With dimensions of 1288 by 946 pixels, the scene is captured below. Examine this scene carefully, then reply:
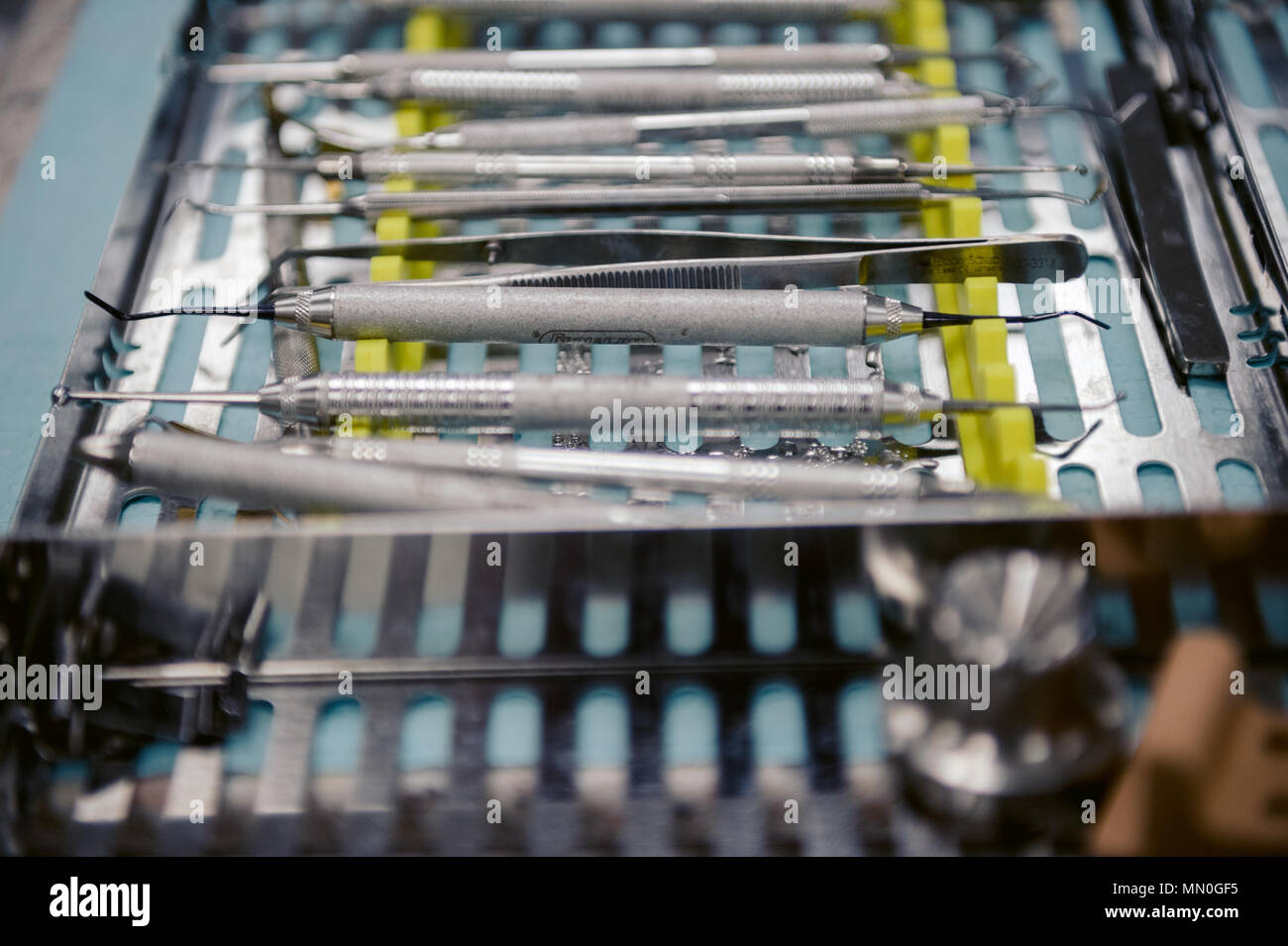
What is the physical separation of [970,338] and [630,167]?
33 centimetres

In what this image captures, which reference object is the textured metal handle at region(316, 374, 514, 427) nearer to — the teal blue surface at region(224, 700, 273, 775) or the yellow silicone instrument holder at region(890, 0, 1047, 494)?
the teal blue surface at region(224, 700, 273, 775)

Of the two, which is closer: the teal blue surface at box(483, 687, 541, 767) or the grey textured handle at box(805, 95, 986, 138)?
the teal blue surface at box(483, 687, 541, 767)

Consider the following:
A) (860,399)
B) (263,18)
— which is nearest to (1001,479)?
(860,399)

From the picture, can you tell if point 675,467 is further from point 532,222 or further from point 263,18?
point 263,18

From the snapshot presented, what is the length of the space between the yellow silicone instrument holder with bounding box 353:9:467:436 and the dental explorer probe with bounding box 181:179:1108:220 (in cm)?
2

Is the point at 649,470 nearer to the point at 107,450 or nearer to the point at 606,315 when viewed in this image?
the point at 606,315

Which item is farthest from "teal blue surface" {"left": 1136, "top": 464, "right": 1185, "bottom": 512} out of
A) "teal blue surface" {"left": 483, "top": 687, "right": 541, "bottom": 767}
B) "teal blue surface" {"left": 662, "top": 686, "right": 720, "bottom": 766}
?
"teal blue surface" {"left": 483, "top": 687, "right": 541, "bottom": 767}

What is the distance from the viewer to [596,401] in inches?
34.8

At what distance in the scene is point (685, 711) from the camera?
0.86 meters

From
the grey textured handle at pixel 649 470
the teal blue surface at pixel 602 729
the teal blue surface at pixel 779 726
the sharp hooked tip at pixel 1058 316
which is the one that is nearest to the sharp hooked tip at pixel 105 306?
the grey textured handle at pixel 649 470

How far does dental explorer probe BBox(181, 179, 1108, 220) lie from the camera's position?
102 cm

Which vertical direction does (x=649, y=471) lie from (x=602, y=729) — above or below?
above

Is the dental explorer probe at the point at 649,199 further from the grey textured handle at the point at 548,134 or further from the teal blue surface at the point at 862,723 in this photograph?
the teal blue surface at the point at 862,723

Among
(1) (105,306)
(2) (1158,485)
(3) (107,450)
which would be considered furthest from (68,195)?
(2) (1158,485)
